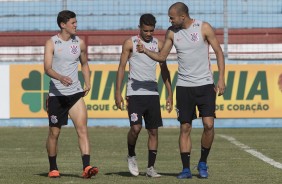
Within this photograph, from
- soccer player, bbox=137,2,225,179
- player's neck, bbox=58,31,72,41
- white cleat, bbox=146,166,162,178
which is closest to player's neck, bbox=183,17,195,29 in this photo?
soccer player, bbox=137,2,225,179

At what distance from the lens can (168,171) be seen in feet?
39.5

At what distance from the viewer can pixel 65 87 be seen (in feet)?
36.9

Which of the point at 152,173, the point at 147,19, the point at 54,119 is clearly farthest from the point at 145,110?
the point at 147,19

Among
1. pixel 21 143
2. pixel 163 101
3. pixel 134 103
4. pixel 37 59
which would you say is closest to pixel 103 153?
pixel 21 143

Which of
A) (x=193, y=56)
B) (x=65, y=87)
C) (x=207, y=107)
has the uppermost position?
(x=193, y=56)

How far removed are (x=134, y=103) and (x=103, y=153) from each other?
3.91 meters

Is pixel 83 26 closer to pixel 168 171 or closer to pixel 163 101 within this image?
pixel 163 101

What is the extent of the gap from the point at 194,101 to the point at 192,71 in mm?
364

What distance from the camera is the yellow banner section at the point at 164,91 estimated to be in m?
22.5

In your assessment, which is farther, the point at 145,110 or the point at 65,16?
the point at 145,110

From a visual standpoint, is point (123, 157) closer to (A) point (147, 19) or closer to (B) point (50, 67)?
(B) point (50, 67)

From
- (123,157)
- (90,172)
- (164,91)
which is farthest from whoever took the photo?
(164,91)

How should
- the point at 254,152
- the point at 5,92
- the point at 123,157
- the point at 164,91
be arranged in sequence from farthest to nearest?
the point at 5,92, the point at 164,91, the point at 254,152, the point at 123,157

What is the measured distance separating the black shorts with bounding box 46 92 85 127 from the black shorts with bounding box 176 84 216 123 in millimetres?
1173
